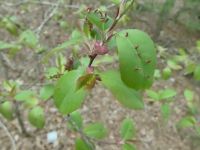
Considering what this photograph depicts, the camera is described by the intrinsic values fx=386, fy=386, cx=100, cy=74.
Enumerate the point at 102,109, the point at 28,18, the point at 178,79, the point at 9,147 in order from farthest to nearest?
the point at 28,18
the point at 178,79
the point at 102,109
the point at 9,147

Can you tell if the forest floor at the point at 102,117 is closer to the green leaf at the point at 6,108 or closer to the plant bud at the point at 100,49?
the green leaf at the point at 6,108

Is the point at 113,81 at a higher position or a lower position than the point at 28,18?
higher

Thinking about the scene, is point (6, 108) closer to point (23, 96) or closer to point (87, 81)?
point (23, 96)

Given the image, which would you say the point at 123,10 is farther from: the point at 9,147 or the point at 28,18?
the point at 28,18

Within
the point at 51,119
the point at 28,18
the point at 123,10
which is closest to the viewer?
the point at 123,10

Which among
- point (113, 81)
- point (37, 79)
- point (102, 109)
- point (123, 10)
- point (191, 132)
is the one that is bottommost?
point (191, 132)

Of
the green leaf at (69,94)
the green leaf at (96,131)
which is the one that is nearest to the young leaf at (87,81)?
the green leaf at (69,94)

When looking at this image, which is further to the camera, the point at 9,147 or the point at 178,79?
the point at 178,79

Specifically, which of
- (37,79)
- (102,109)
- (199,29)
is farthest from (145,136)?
(199,29)
